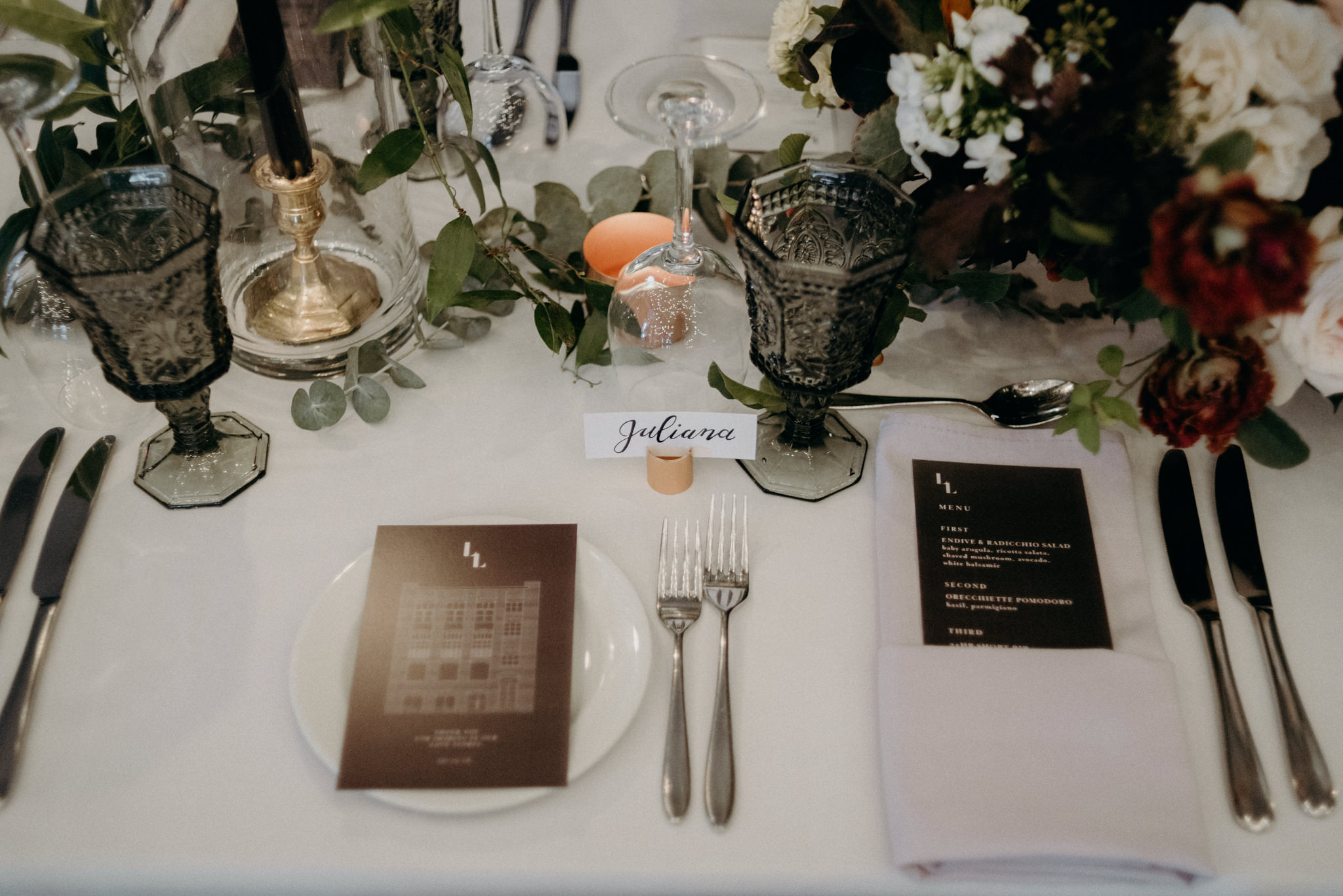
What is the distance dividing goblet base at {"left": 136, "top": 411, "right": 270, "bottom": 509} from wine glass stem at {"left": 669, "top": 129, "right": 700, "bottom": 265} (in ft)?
1.48

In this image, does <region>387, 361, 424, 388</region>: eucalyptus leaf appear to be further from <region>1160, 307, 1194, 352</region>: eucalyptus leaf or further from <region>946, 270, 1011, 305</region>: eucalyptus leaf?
<region>1160, 307, 1194, 352</region>: eucalyptus leaf

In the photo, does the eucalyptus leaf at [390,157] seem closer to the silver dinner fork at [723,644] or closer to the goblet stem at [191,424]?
the goblet stem at [191,424]

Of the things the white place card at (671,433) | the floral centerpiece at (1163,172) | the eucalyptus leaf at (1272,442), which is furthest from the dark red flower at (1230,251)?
the white place card at (671,433)

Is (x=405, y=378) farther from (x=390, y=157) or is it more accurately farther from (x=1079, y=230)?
(x=1079, y=230)

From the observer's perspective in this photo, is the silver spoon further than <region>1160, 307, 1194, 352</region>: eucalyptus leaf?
Yes

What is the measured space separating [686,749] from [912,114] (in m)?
0.53

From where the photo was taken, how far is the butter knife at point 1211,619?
2.14ft

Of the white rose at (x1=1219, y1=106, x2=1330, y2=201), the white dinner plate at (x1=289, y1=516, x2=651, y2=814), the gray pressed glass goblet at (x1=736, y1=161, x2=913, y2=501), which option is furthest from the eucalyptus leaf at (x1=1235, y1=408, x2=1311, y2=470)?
the white dinner plate at (x1=289, y1=516, x2=651, y2=814)

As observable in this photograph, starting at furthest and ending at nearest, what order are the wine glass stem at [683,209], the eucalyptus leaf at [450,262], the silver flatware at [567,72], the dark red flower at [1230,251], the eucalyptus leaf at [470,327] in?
the silver flatware at [567,72]
the eucalyptus leaf at [470,327]
the eucalyptus leaf at [450,262]
the wine glass stem at [683,209]
the dark red flower at [1230,251]

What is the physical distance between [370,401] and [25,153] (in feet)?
1.27

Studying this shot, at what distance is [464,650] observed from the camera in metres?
→ 0.71

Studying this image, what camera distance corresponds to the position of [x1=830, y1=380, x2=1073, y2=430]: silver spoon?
0.91 m

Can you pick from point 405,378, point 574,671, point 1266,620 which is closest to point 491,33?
point 405,378

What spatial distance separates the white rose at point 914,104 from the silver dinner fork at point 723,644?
0.35 meters
